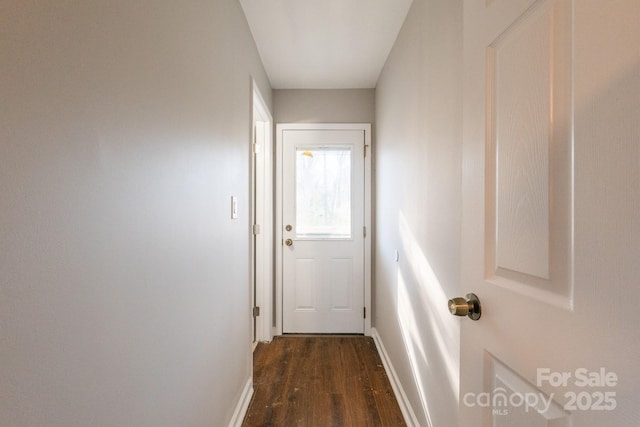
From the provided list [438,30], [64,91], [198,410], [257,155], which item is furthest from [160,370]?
[257,155]

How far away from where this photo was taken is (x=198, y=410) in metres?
1.22

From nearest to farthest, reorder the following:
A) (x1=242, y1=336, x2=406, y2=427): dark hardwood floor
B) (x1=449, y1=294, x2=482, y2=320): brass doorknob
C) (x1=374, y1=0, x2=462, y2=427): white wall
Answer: (x1=449, y1=294, x2=482, y2=320): brass doorknob, (x1=374, y1=0, x2=462, y2=427): white wall, (x1=242, y1=336, x2=406, y2=427): dark hardwood floor

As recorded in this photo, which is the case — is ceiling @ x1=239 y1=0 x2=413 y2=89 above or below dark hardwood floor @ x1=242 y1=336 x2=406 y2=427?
above

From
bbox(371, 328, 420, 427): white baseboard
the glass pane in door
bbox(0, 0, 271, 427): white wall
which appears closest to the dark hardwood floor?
bbox(371, 328, 420, 427): white baseboard

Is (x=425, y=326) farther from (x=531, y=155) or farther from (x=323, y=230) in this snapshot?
(x=323, y=230)

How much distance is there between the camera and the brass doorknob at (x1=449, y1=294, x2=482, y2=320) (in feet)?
2.49

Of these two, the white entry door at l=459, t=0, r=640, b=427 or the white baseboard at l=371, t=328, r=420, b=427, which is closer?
the white entry door at l=459, t=0, r=640, b=427

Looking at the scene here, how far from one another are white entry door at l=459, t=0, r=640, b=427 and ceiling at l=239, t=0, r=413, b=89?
4.23 ft

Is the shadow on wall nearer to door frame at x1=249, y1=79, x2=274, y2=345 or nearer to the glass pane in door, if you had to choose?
the glass pane in door

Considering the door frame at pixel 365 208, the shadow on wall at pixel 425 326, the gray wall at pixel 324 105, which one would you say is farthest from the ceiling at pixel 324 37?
the shadow on wall at pixel 425 326

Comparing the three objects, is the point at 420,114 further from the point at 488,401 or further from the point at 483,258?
Result: the point at 488,401

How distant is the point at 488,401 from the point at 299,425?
1.40 metres

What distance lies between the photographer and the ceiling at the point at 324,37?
72.6 inches

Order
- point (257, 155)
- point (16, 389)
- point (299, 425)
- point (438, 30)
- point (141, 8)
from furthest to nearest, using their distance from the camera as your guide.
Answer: point (257, 155), point (299, 425), point (438, 30), point (141, 8), point (16, 389)
